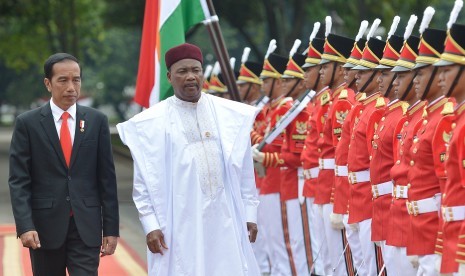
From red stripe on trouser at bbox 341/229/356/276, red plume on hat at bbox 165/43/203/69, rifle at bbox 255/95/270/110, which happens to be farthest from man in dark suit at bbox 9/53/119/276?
rifle at bbox 255/95/270/110

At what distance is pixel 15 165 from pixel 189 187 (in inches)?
41.8

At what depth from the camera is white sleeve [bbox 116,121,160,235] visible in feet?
22.8

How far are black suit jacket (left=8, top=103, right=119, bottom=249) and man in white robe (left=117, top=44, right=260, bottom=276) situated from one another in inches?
10.1

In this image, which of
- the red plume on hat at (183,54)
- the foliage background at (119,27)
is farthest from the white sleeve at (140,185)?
the foliage background at (119,27)

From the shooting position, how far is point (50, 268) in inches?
279

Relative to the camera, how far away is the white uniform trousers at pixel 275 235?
451 inches

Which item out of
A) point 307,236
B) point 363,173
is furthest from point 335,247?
point 307,236

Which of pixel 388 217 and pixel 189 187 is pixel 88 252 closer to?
pixel 189 187

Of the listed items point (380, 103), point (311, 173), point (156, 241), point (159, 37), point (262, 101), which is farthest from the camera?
point (262, 101)

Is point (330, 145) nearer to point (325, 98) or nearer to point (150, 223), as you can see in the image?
point (325, 98)

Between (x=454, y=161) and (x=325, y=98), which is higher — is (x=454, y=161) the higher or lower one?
the lower one

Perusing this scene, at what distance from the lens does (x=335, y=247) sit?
9594 mm

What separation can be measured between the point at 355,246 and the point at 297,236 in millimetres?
2161

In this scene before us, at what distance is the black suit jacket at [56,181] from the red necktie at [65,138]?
36mm
